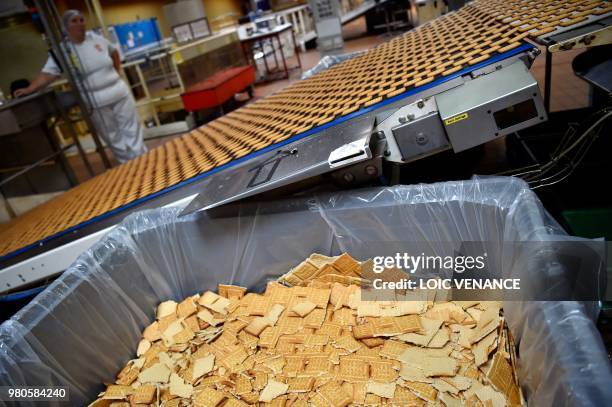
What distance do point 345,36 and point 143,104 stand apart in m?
6.81

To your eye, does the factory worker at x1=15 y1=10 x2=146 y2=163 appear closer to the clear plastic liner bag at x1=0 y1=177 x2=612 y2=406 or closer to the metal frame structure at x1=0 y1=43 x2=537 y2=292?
the metal frame structure at x1=0 y1=43 x2=537 y2=292

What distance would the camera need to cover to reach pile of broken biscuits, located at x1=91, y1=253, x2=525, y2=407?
122cm

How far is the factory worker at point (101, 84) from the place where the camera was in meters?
3.76

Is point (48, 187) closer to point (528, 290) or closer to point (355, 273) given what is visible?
point (355, 273)

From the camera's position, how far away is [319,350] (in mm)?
1429

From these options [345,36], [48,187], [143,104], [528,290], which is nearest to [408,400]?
[528,290]

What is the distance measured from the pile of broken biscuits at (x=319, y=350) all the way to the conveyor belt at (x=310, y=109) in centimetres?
62

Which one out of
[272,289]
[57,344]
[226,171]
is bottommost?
[272,289]

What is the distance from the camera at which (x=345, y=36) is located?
10.8 m
